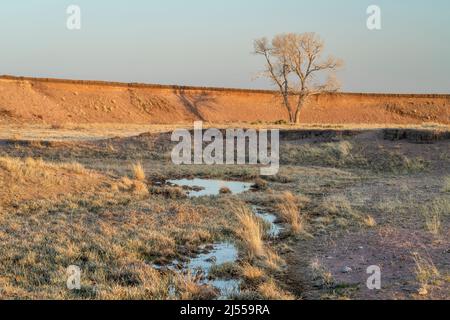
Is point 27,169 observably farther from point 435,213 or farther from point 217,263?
point 435,213

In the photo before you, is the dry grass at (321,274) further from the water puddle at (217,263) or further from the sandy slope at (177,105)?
the sandy slope at (177,105)

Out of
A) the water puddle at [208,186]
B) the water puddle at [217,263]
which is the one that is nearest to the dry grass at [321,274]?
the water puddle at [217,263]

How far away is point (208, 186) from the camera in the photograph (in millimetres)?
17500

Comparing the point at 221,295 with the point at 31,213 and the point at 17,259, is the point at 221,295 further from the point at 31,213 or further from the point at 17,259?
the point at 31,213

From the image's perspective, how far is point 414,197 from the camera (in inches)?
563

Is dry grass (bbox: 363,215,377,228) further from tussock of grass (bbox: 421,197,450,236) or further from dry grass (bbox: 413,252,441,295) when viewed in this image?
dry grass (bbox: 413,252,441,295)

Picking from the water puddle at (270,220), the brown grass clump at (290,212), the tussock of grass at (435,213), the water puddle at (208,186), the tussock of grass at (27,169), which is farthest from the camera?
the water puddle at (208,186)

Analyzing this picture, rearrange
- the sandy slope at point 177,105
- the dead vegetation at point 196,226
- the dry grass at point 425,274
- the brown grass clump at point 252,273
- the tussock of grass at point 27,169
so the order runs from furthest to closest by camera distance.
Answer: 1. the sandy slope at point 177,105
2. the tussock of grass at point 27,169
3. the brown grass clump at point 252,273
4. the dead vegetation at point 196,226
5. the dry grass at point 425,274

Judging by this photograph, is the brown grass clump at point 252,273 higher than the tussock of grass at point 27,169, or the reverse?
the tussock of grass at point 27,169

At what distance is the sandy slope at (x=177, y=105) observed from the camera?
2213 inches

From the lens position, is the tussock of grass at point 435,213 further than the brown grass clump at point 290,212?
No

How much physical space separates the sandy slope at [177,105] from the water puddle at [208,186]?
37514 millimetres
